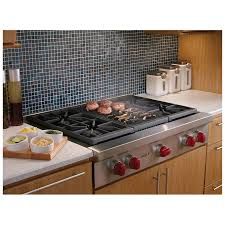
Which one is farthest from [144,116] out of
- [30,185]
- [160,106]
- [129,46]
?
[30,185]

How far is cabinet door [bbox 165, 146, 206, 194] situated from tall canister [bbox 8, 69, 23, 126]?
820mm

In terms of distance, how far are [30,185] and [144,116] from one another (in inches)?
34.5

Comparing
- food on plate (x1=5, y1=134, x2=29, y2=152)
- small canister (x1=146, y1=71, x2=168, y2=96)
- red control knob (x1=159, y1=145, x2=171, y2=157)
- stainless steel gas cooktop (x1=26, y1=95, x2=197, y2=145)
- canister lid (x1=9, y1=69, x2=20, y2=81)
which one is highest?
canister lid (x1=9, y1=69, x2=20, y2=81)

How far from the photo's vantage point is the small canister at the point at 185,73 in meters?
2.89

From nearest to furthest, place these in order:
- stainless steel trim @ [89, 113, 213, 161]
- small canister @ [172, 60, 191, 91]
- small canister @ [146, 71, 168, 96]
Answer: stainless steel trim @ [89, 113, 213, 161] < small canister @ [146, 71, 168, 96] < small canister @ [172, 60, 191, 91]

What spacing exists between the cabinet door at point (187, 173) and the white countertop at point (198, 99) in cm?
25

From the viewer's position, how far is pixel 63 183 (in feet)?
5.35

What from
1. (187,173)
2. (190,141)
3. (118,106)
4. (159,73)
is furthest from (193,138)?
(159,73)

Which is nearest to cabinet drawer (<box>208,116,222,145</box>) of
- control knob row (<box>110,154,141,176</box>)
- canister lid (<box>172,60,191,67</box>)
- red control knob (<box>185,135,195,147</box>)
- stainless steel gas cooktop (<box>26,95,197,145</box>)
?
stainless steel gas cooktop (<box>26,95,197,145</box>)

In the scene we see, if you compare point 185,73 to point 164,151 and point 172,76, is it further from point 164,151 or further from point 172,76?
point 164,151

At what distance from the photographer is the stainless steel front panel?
5.86 ft

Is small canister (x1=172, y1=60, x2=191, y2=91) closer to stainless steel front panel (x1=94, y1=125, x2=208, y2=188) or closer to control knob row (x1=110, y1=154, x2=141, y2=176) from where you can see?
stainless steel front panel (x1=94, y1=125, x2=208, y2=188)

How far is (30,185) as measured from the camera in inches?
60.0
